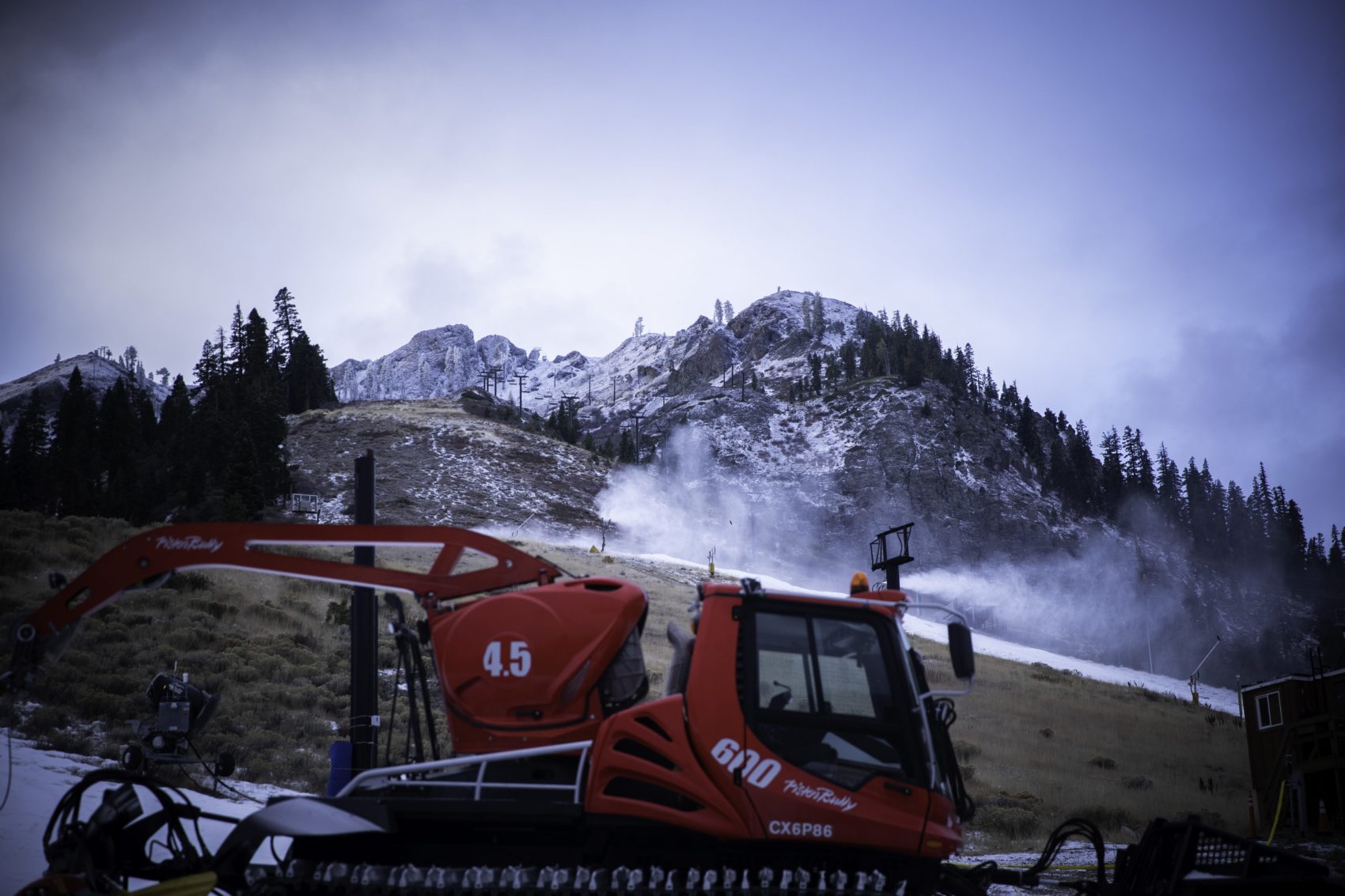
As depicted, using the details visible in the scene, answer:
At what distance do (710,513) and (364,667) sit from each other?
A: 3733 inches

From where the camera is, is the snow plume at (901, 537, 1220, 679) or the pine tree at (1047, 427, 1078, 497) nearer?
the snow plume at (901, 537, 1220, 679)

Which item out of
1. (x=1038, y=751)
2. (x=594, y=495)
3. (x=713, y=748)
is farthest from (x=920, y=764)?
(x=594, y=495)

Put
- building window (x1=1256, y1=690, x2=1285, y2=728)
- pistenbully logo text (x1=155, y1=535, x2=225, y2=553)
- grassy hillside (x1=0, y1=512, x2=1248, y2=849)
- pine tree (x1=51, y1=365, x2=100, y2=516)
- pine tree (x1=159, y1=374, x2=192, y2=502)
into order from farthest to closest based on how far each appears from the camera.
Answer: pine tree (x1=159, y1=374, x2=192, y2=502) < pine tree (x1=51, y1=365, x2=100, y2=516) < building window (x1=1256, y1=690, x2=1285, y2=728) < grassy hillside (x1=0, y1=512, x2=1248, y2=849) < pistenbully logo text (x1=155, y1=535, x2=225, y2=553)

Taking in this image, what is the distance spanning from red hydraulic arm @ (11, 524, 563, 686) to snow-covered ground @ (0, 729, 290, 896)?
167 centimetres

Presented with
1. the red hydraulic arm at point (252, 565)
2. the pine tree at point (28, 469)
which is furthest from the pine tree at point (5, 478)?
the red hydraulic arm at point (252, 565)

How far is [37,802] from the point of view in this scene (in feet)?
32.9

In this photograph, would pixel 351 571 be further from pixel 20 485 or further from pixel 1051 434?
pixel 1051 434

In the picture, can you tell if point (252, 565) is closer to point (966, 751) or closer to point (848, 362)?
point (966, 751)

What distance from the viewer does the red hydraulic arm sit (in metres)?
6.70

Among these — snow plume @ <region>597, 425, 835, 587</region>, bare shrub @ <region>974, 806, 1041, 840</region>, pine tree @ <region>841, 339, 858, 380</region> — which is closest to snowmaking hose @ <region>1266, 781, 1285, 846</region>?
bare shrub @ <region>974, 806, 1041, 840</region>

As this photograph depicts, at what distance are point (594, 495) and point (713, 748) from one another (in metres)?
85.5

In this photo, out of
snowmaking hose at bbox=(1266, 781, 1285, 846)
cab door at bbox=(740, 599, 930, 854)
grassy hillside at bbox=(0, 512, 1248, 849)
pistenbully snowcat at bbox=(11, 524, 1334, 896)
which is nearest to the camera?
pistenbully snowcat at bbox=(11, 524, 1334, 896)

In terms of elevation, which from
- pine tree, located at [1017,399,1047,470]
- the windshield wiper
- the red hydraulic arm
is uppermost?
pine tree, located at [1017,399,1047,470]

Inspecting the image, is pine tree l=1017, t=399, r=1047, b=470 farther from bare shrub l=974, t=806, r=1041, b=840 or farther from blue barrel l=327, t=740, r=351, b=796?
blue barrel l=327, t=740, r=351, b=796
